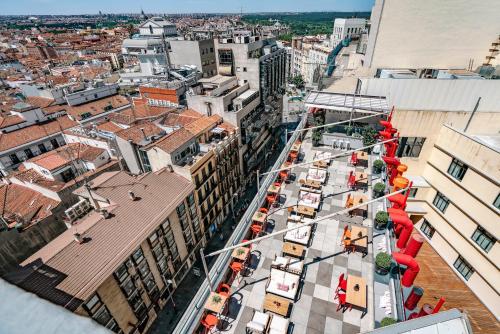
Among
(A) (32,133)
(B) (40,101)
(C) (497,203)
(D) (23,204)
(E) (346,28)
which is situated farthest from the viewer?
(E) (346,28)

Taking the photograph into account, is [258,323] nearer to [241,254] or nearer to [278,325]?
[278,325]

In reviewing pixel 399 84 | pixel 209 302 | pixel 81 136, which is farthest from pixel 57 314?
pixel 81 136


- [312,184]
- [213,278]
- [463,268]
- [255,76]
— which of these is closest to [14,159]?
[255,76]

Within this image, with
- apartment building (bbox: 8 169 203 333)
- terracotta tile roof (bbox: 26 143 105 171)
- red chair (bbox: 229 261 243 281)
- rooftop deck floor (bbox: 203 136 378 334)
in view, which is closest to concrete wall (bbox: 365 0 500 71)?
rooftop deck floor (bbox: 203 136 378 334)

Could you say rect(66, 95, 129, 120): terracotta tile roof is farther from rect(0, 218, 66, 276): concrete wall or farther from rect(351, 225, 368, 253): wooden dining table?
rect(351, 225, 368, 253): wooden dining table

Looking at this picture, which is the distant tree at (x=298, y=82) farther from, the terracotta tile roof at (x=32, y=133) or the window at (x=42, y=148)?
the window at (x=42, y=148)

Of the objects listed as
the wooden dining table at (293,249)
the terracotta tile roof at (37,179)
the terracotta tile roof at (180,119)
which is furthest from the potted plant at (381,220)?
the terracotta tile roof at (37,179)

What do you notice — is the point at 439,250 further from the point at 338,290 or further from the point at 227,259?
the point at 227,259
